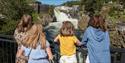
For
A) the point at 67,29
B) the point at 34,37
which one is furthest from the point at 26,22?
the point at 67,29

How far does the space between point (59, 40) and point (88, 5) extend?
87.0 ft

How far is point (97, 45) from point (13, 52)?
274cm

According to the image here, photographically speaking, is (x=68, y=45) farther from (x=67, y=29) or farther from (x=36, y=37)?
(x=36, y=37)

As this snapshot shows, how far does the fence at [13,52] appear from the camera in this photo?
8.24 m

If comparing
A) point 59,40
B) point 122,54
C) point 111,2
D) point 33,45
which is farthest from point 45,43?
Result: point 111,2

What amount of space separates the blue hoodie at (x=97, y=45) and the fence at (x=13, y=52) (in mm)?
246

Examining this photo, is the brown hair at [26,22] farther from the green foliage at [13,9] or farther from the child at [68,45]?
the green foliage at [13,9]

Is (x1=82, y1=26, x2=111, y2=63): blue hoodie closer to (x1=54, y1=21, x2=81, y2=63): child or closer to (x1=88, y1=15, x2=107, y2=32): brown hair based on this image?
(x1=88, y1=15, x2=107, y2=32): brown hair

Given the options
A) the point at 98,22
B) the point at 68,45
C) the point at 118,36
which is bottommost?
the point at 118,36

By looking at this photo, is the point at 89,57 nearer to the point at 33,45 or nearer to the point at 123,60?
the point at 123,60

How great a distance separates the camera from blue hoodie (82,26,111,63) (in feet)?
26.6

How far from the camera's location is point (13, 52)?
398 inches

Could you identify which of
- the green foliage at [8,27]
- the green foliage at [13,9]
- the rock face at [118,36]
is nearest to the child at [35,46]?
the rock face at [118,36]

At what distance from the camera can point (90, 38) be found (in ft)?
26.6
